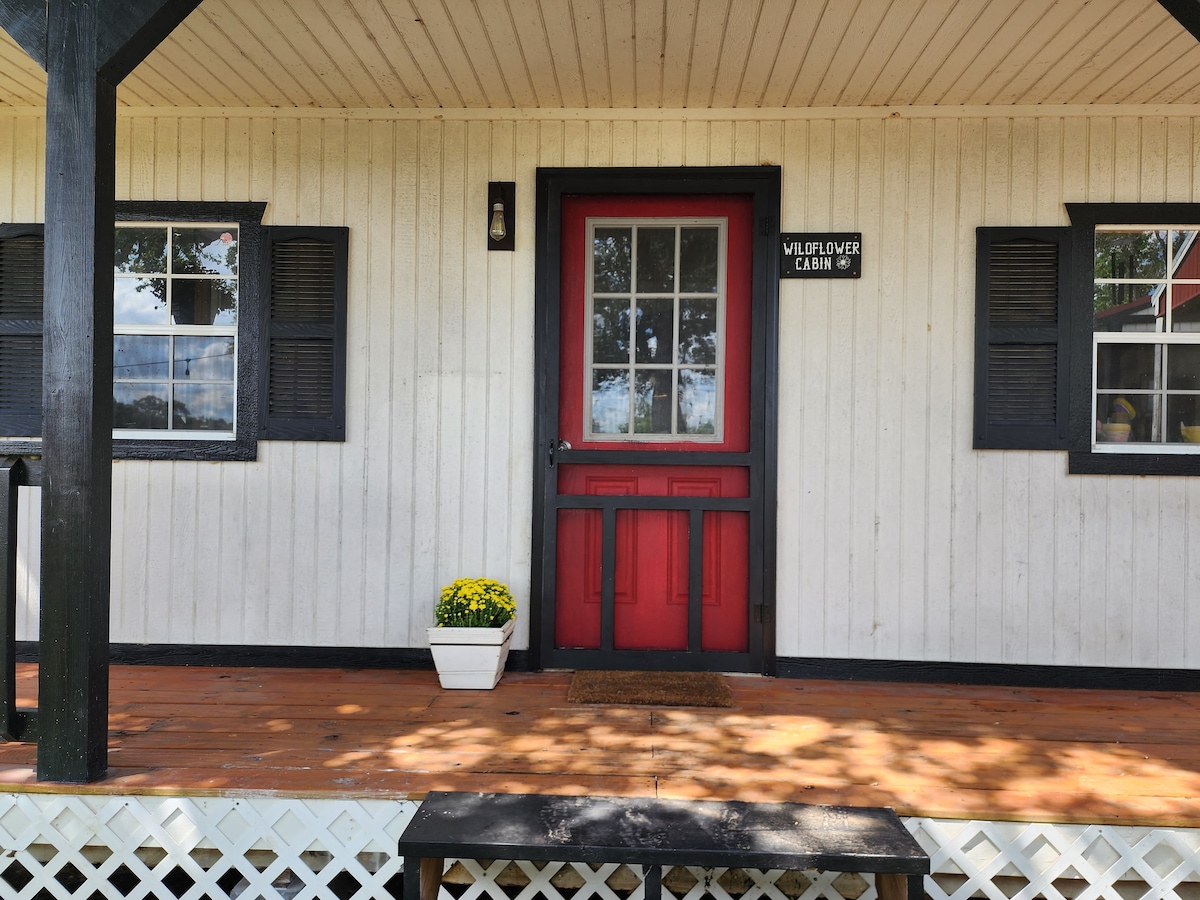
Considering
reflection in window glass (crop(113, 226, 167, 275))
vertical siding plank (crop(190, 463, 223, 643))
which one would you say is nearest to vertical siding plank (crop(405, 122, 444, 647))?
vertical siding plank (crop(190, 463, 223, 643))

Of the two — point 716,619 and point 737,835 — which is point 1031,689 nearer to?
point 716,619

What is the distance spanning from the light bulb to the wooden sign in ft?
4.32

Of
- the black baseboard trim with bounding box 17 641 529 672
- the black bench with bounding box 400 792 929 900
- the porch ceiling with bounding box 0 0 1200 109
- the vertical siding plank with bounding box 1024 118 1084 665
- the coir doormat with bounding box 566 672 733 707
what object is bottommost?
the coir doormat with bounding box 566 672 733 707

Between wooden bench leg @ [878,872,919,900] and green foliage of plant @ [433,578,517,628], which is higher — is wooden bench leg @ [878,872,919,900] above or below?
below

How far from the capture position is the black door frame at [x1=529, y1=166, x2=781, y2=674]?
368cm

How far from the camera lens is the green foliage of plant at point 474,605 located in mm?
3463

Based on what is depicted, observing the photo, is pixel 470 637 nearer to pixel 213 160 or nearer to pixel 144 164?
pixel 213 160

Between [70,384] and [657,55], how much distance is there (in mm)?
2460

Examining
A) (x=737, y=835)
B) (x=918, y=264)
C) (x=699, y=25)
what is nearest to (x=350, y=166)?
(x=699, y=25)

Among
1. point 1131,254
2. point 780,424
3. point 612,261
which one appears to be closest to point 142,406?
point 612,261

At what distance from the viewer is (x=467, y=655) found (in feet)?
11.2

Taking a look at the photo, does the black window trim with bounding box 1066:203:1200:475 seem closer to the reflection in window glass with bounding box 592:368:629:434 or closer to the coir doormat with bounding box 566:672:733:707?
the coir doormat with bounding box 566:672:733:707

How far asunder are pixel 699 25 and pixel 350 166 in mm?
1789

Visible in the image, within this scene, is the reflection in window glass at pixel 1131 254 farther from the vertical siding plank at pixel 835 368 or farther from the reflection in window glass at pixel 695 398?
the reflection in window glass at pixel 695 398
